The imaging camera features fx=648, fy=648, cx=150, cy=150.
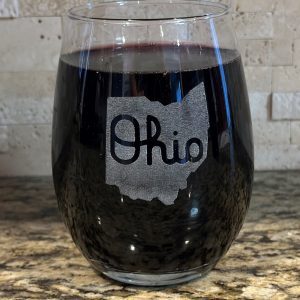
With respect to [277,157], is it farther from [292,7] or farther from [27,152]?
[27,152]

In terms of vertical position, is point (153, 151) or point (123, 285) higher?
point (153, 151)

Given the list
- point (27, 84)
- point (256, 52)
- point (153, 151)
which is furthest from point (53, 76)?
point (153, 151)

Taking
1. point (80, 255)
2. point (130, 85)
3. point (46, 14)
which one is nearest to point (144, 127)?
point (130, 85)

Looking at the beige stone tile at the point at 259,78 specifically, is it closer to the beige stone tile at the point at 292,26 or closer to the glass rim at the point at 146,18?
the beige stone tile at the point at 292,26

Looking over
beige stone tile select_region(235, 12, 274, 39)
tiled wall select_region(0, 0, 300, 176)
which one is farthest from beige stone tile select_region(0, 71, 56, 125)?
beige stone tile select_region(235, 12, 274, 39)

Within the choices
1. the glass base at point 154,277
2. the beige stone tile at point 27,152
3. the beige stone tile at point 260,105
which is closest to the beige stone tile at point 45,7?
the beige stone tile at point 27,152

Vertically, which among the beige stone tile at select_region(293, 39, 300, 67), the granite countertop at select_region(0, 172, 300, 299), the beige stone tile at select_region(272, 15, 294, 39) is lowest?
the granite countertop at select_region(0, 172, 300, 299)

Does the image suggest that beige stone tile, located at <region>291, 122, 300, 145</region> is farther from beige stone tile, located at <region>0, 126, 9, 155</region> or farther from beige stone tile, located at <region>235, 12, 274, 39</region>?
beige stone tile, located at <region>0, 126, 9, 155</region>
